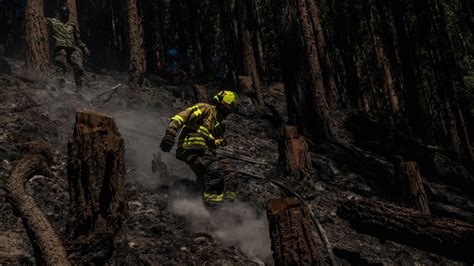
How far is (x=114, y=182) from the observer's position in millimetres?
3385

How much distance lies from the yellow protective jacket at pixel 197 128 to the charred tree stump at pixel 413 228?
2.12 m

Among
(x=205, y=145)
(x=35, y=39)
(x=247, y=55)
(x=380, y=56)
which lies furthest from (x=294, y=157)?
(x=380, y=56)

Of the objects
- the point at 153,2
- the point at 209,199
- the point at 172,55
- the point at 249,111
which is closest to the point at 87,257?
the point at 209,199

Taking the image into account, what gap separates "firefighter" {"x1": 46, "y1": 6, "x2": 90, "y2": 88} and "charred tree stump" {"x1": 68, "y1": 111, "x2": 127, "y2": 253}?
6556 millimetres

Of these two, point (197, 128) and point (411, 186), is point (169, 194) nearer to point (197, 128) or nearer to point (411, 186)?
point (197, 128)

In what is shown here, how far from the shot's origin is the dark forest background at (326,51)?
8.02m

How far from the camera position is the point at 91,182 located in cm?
320

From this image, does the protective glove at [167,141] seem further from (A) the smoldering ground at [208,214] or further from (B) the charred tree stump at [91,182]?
(B) the charred tree stump at [91,182]

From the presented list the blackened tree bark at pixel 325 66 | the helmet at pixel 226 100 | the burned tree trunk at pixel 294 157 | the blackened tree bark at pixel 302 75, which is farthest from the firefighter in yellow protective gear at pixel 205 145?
the blackened tree bark at pixel 325 66

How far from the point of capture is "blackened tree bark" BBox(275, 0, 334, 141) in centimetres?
782

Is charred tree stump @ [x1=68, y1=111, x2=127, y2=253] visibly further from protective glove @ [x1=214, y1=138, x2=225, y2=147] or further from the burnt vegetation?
protective glove @ [x1=214, y1=138, x2=225, y2=147]

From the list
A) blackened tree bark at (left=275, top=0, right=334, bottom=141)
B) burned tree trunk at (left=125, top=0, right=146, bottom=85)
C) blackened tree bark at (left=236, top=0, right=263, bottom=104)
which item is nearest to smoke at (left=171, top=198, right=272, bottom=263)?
blackened tree bark at (left=275, top=0, right=334, bottom=141)

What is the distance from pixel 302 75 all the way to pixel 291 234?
5.42 metres

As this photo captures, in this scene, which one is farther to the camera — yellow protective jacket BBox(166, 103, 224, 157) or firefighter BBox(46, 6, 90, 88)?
firefighter BBox(46, 6, 90, 88)
